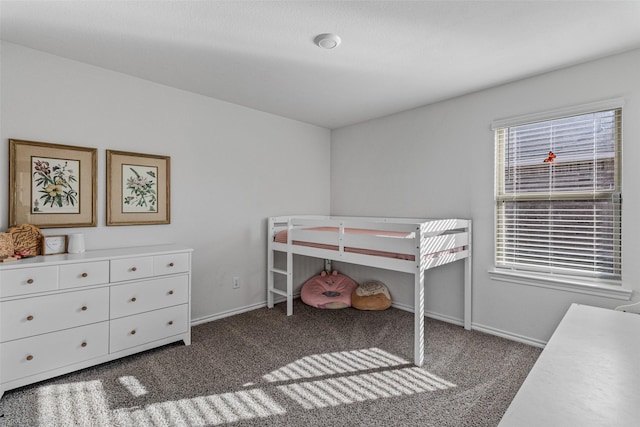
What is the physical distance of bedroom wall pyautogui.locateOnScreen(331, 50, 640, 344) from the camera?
221cm

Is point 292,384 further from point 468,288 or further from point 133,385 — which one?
point 468,288

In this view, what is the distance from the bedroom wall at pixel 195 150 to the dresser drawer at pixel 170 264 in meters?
0.43

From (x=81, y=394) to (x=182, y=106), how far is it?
2.33m

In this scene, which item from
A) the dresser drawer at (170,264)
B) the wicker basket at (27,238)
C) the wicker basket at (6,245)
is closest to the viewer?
the wicker basket at (6,245)

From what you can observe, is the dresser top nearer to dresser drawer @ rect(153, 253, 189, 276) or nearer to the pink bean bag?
dresser drawer @ rect(153, 253, 189, 276)

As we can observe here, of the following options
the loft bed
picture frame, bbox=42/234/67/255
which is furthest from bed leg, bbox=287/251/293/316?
picture frame, bbox=42/234/67/255

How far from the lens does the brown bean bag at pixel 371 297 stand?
3.43m

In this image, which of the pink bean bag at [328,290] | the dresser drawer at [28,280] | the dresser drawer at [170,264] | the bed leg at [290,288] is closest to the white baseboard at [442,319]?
the pink bean bag at [328,290]

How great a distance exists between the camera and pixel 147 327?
2.38m

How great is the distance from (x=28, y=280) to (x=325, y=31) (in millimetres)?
2340

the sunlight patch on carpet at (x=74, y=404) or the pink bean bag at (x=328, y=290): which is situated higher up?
→ the pink bean bag at (x=328, y=290)

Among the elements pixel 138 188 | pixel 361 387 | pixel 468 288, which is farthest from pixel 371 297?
pixel 138 188

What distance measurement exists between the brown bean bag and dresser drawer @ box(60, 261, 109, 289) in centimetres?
234

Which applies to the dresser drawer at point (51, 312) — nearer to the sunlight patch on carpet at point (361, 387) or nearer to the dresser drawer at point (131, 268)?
the dresser drawer at point (131, 268)
